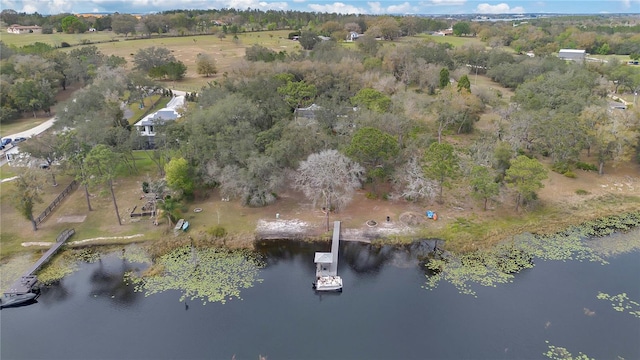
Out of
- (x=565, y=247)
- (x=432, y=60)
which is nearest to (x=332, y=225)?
(x=565, y=247)

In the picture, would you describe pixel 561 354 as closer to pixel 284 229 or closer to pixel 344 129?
pixel 284 229

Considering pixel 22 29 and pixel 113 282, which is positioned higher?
pixel 22 29

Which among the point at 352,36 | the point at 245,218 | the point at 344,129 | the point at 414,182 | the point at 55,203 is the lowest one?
the point at 245,218

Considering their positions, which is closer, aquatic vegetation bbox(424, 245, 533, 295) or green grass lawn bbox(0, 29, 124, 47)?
aquatic vegetation bbox(424, 245, 533, 295)

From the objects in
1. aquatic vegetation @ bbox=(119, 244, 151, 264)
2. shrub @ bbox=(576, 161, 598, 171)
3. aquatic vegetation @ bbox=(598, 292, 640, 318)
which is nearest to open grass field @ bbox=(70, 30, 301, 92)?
aquatic vegetation @ bbox=(119, 244, 151, 264)

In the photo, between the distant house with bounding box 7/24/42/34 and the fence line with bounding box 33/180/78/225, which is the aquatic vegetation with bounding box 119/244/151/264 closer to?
the fence line with bounding box 33/180/78/225

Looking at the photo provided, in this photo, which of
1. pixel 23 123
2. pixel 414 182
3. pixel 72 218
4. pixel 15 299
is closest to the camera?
pixel 15 299

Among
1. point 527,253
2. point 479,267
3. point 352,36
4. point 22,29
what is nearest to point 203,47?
point 352,36
